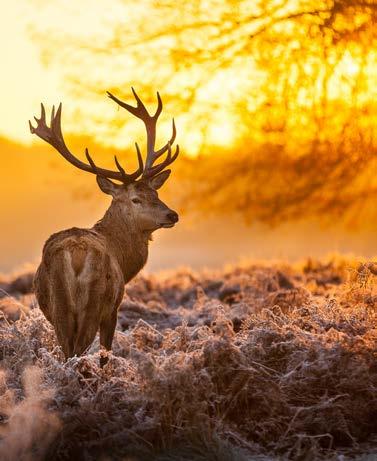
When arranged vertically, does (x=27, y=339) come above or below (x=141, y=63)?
below

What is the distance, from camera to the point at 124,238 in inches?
451

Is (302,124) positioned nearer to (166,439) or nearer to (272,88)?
(272,88)

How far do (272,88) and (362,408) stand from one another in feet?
20.6

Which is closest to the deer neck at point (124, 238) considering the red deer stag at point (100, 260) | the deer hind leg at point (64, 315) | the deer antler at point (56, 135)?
the red deer stag at point (100, 260)

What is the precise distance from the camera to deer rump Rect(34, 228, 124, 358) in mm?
9617

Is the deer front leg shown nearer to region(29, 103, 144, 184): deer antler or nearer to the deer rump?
the deer rump

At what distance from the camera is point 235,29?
13820mm

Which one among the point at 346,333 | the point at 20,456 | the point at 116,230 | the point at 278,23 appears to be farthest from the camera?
the point at 278,23

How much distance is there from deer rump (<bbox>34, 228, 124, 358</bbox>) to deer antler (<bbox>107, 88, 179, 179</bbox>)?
2287mm

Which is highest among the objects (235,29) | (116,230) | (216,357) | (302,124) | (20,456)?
(235,29)

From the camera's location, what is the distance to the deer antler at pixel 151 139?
39.7ft

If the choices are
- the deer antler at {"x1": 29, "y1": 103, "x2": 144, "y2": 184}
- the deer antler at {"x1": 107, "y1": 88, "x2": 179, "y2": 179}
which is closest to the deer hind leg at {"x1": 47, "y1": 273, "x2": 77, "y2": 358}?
the deer antler at {"x1": 29, "y1": 103, "x2": 144, "y2": 184}

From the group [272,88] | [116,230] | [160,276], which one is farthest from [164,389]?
[160,276]

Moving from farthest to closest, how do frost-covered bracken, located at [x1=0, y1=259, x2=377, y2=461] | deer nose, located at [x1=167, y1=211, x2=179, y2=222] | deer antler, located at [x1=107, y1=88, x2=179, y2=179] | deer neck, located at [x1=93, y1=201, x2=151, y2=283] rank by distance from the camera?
deer antler, located at [x1=107, y1=88, x2=179, y2=179]
deer nose, located at [x1=167, y1=211, x2=179, y2=222]
deer neck, located at [x1=93, y1=201, x2=151, y2=283]
frost-covered bracken, located at [x1=0, y1=259, x2=377, y2=461]
